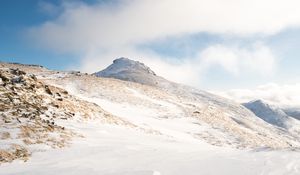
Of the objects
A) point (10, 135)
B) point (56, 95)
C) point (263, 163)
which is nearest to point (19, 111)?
point (10, 135)

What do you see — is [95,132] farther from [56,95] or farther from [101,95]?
[101,95]

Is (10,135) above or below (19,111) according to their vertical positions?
below

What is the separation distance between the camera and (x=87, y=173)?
1291cm

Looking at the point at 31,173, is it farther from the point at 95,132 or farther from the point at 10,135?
the point at 95,132

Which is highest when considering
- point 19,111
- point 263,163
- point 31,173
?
point 19,111

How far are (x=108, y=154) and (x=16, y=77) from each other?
55.6ft

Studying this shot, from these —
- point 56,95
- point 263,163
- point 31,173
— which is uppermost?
point 56,95

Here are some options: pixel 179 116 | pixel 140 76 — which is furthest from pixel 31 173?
pixel 140 76

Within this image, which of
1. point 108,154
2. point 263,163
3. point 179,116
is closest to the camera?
point 263,163

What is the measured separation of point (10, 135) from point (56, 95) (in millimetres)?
12156

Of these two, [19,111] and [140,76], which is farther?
[140,76]

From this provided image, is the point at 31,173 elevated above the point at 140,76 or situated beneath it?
situated beneath

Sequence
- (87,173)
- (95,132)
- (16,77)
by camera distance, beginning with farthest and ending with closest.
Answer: (16,77)
(95,132)
(87,173)

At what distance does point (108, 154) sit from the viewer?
1684 cm
